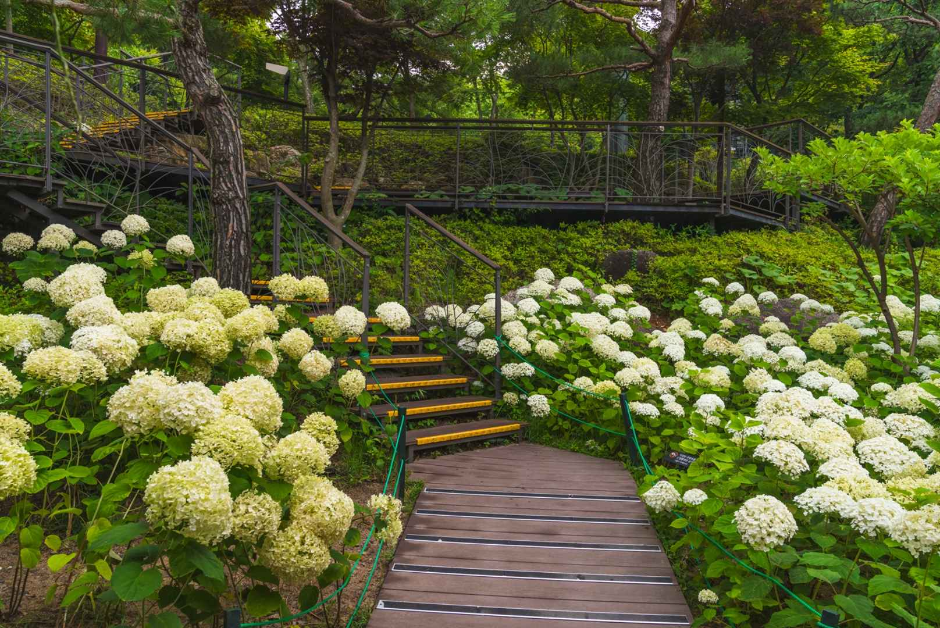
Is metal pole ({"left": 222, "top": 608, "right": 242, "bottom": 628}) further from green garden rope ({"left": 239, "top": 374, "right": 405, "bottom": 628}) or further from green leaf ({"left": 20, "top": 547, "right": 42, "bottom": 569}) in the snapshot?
green leaf ({"left": 20, "top": 547, "right": 42, "bottom": 569})

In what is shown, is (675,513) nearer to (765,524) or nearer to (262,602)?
(765,524)

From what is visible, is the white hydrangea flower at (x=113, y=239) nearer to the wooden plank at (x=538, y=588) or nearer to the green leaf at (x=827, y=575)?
the wooden plank at (x=538, y=588)

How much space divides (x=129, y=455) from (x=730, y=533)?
2.94 metres

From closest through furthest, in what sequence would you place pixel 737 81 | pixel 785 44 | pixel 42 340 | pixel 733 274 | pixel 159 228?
pixel 42 340, pixel 159 228, pixel 733 274, pixel 785 44, pixel 737 81

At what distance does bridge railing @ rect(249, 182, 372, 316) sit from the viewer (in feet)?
19.6

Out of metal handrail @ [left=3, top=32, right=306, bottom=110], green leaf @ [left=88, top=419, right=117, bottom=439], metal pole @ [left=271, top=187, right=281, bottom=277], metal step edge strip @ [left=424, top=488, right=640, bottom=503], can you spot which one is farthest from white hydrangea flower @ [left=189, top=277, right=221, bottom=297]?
metal handrail @ [left=3, top=32, right=306, bottom=110]

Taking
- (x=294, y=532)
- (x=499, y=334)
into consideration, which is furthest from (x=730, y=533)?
(x=499, y=334)

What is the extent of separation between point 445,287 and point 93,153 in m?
4.08

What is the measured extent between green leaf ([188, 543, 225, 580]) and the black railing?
4.66m

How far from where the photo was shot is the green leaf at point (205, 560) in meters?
1.64

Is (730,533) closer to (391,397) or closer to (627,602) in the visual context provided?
(627,602)

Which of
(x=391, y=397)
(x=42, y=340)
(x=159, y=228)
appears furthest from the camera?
(x=159, y=228)

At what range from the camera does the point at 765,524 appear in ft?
8.47

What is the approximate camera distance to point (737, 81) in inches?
577
